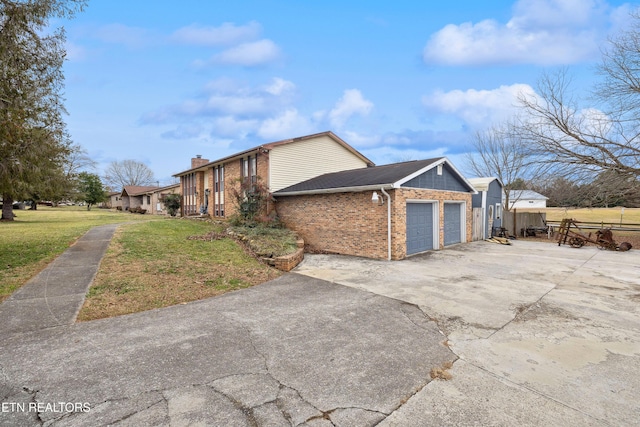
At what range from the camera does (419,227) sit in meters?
12.4

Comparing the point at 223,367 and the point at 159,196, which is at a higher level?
the point at 159,196

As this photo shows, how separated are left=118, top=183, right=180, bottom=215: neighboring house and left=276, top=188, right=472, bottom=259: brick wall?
1871 centimetres

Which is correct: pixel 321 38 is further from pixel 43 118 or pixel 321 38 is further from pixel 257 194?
pixel 43 118

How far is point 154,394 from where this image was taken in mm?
2986

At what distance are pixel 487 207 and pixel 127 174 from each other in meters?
73.8

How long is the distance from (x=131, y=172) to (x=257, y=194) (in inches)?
2677

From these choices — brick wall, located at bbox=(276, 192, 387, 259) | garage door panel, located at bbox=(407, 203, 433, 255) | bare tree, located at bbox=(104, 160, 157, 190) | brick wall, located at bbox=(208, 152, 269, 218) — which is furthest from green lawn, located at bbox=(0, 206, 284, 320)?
bare tree, located at bbox=(104, 160, 157, 190)

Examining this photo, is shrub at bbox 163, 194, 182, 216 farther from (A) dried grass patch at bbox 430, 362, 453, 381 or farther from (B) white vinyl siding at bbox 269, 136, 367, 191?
(A) dried grass patch at bbox 430, 362, 453, 381

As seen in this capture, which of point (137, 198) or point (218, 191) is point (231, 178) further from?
point (137, 198)

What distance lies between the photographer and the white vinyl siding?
50.0ft

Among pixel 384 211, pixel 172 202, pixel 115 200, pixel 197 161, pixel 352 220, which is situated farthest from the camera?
pixel 115 200

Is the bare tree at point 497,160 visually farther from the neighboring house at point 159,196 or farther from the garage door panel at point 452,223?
the neighboring house at point 159,196

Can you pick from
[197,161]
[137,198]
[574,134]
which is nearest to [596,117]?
[574,134]

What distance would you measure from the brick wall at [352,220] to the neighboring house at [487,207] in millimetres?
3131
